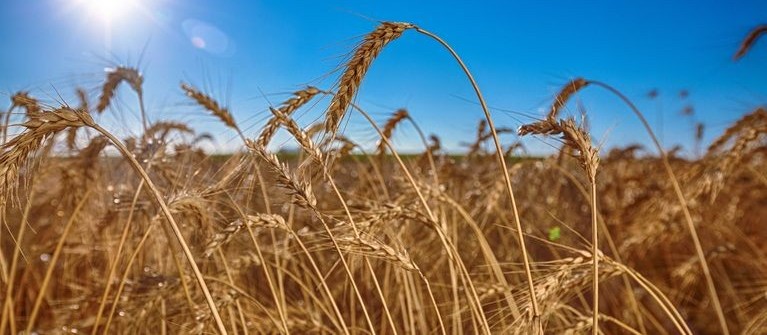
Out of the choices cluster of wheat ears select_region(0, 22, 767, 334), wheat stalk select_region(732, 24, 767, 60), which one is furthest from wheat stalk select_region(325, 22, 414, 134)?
wheat stalk select_region(732, 24, 767, 60)

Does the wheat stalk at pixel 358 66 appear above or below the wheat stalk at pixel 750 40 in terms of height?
below

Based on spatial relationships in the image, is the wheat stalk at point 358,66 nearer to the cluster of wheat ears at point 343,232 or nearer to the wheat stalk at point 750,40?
the cluster of wheat ears at point 343,232

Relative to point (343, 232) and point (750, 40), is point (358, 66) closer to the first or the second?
point (343, 232)

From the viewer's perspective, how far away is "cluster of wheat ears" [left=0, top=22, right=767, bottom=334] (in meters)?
1.64

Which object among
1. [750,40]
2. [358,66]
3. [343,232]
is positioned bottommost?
[343,232]

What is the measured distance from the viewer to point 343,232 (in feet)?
6.48

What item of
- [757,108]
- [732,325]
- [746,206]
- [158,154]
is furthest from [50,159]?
[746,206]

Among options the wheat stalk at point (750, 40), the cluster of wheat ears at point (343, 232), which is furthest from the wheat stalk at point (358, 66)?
the wheat stalk at point (750, 40)

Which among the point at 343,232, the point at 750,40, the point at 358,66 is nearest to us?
the point at 358,66

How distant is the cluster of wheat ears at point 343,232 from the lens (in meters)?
1.64

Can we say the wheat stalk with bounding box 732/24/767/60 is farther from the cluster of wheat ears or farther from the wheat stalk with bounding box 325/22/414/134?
the wheat stalk with bounding box 325/22/414/134

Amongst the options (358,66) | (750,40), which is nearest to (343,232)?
(358,66)

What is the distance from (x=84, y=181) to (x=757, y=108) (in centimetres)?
333

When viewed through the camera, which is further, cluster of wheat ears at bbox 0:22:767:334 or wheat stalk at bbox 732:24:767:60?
wheat stalk at bbox 732:24:767:60
